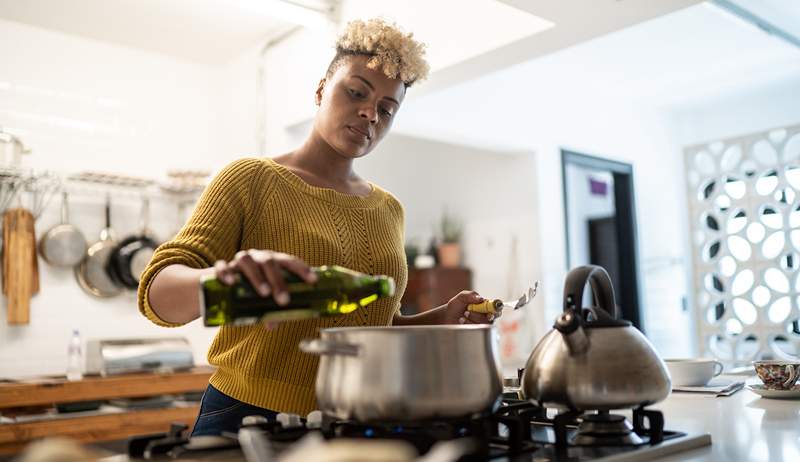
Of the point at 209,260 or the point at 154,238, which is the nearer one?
the point at 209,260

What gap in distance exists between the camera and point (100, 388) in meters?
2.79

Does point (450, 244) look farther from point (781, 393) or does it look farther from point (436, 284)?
point (781, 393)

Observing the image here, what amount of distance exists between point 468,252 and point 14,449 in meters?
3.08

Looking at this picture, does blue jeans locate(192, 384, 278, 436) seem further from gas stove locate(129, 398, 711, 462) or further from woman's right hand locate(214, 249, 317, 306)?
A: woman's right hand locate(214, 249, 317, 306)

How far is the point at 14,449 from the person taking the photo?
2.52m

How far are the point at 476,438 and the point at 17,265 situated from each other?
280 centimetres

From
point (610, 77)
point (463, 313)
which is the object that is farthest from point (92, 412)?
point (610, 77)

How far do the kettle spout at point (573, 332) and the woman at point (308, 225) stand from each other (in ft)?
1.18

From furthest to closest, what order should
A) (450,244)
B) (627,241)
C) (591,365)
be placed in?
1. (627,241)
2. (450,244)
3. (591,365)

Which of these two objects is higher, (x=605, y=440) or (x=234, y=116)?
(x=234, y=116)

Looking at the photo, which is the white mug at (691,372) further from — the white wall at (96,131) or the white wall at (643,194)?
the white wall at (643,194)

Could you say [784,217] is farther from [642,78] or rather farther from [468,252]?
[468,252]

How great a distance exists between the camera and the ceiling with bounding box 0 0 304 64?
117 inches

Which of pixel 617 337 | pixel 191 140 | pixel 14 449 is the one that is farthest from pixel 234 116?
pixel 617 337
